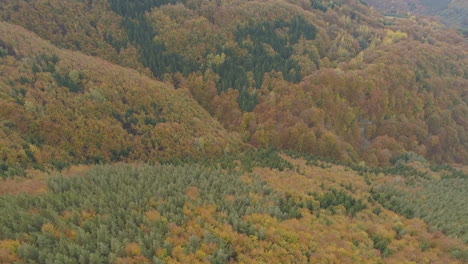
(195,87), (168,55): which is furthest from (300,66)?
(168,55)

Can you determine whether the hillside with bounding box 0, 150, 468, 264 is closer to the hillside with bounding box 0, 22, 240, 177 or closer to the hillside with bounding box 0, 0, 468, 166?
the hillside with bounding box 0, 22, 240, 177

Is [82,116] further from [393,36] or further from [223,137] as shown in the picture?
[393,36]

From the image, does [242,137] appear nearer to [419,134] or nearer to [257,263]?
[257,263]

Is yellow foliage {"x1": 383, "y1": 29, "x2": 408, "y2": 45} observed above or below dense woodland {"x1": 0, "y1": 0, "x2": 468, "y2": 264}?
above

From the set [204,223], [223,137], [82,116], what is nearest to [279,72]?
[223,137]

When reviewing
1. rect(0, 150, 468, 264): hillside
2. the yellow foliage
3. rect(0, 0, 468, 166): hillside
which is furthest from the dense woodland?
the yellow foliage

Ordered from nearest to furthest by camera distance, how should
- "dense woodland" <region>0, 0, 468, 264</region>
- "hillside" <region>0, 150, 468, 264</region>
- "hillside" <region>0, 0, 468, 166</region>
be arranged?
"hillside" <region>0, 150, 468, 264</region> < "dense woodland" <region>0, 0, 468, 264</region> < "hillside" <region>0, 0, 468, 166</region>
